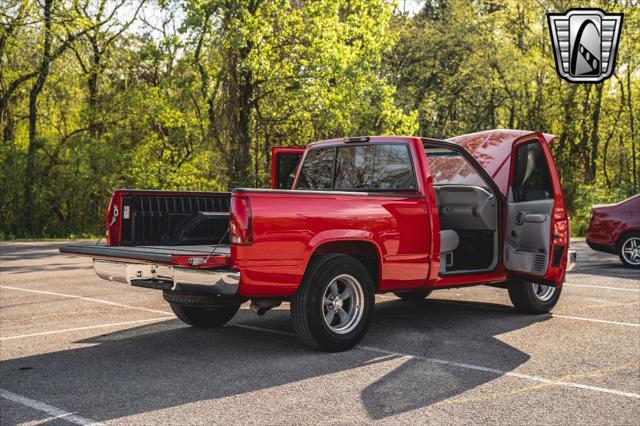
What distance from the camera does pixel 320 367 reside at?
224 inches

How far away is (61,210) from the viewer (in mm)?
31750

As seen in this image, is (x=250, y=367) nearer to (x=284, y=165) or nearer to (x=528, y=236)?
(x=528, y=236)

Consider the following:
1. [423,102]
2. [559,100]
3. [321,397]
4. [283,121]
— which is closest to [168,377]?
[321,397]

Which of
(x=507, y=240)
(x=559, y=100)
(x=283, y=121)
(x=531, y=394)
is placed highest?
(x=559, y=100)

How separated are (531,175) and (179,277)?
4.26 meters

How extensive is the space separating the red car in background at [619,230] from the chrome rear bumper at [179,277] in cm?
1080

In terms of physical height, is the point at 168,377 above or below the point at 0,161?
below

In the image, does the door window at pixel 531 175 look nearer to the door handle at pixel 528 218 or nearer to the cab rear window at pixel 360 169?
the door handle at pixel 528 218

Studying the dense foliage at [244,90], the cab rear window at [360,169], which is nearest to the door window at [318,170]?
the cab rear window at [360,169]

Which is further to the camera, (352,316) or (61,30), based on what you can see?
(61,30)

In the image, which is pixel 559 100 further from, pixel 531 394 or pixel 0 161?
→ pixel 531 394

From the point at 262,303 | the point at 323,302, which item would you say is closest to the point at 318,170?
the point at 323,302

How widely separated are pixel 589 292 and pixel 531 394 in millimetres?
5831

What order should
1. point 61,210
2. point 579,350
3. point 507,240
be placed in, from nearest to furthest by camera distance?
point 579,350 < point 507,240 < point 61,210
